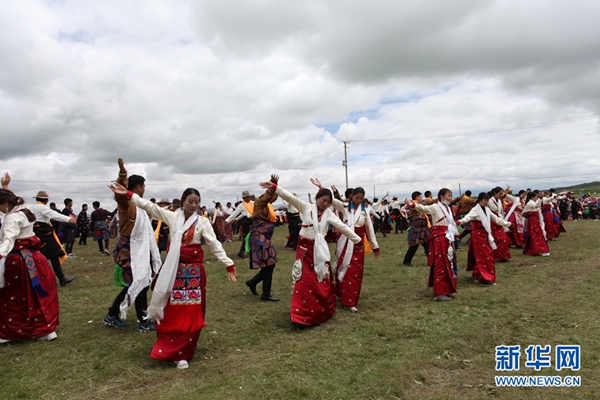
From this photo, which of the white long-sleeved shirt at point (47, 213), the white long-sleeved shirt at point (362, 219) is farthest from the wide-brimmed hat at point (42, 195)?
the white long-sleeved shirt at point (362, 219)

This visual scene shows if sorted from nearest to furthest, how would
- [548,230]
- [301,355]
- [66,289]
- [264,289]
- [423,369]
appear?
[423,369], [301,355], [264,289], [66,289], [548,230]

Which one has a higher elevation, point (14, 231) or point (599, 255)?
point (14, 231)

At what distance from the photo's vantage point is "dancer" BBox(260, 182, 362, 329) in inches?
213

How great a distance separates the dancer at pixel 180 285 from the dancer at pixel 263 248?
7.65 ft

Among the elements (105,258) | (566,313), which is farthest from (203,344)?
(105,258)

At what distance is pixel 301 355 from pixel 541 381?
7.51 ft

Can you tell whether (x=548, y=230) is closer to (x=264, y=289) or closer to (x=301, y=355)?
(x=264, y=289)

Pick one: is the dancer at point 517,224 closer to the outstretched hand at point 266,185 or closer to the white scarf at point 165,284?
the outstretched hand at point 266,185

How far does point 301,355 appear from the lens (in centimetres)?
441

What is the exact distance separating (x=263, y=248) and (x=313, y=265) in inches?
65.9

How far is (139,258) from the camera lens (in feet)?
16.7

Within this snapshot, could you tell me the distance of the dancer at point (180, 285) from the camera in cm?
418

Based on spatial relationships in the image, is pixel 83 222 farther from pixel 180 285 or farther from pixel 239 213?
pixel 180 285

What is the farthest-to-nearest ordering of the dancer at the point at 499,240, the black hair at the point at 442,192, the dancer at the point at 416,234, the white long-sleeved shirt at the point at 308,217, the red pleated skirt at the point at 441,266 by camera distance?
the dancer at the point at 499,240 < the dancer at the point at 416,234 < the black hair at the point at 442,192 < the red pleated skirt at the point at 441,266 < the white long-sleeved shirt at the point at 308,217
